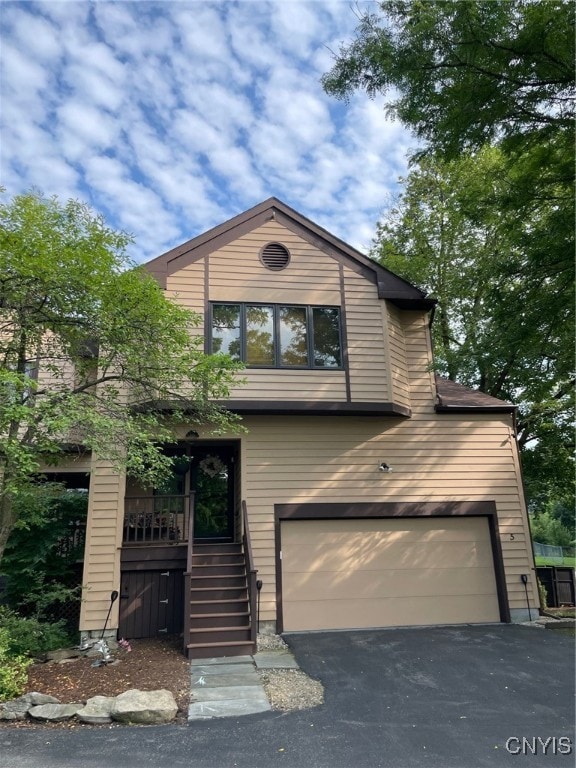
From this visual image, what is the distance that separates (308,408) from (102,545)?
13.4 ft

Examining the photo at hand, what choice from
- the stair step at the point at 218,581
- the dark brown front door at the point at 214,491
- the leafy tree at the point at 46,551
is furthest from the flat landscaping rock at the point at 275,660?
the leafy tree at the point at 46,551

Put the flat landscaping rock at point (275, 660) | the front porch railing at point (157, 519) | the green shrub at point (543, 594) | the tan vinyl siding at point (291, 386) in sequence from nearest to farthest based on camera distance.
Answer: the flat landscaping rock at point (275, 660) → the front porch railing at point (157, 519) → the tan vinyl siding at point (291, 386) → the green shrub at point (543, 594)

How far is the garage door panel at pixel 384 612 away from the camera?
839cm

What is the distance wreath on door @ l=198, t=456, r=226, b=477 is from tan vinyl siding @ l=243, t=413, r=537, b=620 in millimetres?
1068

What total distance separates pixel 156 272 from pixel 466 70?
565 cm

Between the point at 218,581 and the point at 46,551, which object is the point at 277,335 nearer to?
the point at 218,581

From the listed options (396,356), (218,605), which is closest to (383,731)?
(218,605)

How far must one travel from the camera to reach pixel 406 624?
8617 millimetres

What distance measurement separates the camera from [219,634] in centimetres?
704

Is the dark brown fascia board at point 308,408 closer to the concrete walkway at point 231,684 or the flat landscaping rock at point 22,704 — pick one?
the concrete walkway at point 231,684

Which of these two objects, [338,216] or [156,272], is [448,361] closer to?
[338,216]

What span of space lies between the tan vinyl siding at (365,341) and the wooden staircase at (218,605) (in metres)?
3.53

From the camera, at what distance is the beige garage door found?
27.9 feet

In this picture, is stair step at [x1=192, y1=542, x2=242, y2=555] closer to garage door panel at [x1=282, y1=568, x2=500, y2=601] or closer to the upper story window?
garage door panel at [x1=282, y1=568, x2=500, y2=601]
